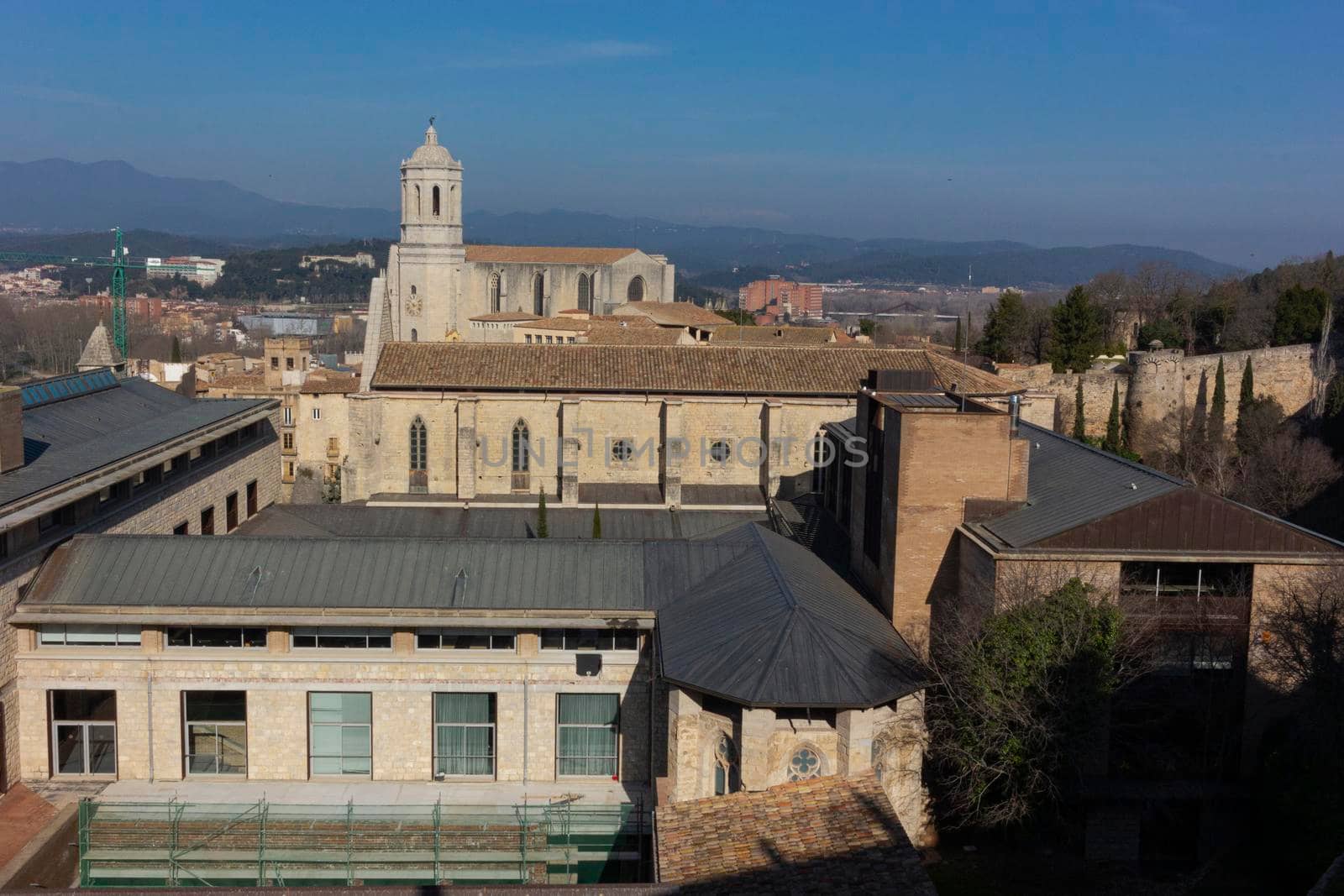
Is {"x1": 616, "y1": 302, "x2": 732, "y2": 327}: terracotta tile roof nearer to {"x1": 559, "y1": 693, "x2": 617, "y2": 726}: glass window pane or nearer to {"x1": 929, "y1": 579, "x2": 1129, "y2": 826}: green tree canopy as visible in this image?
{"x1": 559, "y1": 693, "x2": 617, "y2": 726}: glass window pane

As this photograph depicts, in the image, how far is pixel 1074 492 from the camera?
20.3m

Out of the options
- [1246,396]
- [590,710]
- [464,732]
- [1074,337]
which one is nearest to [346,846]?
[464,732]

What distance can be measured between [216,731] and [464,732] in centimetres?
397

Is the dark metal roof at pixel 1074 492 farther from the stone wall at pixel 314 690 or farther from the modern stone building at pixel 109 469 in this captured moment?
the modern stone building at pixel 109 469

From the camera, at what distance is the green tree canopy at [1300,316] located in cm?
5406

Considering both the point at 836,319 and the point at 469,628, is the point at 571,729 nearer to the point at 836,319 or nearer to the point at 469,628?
the point at 469,628

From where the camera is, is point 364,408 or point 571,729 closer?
point 571,729

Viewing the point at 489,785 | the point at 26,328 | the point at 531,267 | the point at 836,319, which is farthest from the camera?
the point at 836,319

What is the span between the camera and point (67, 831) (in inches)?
641

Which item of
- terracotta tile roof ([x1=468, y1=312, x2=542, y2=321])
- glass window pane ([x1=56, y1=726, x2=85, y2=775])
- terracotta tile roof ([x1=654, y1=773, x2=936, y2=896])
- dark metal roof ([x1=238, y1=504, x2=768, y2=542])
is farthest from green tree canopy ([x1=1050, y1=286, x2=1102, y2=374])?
glass window pane ([x1=56, y1=726, x2=85, y2=775])

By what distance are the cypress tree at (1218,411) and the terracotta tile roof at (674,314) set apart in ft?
97.4

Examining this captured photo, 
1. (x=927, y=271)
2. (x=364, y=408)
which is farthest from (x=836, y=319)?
(x=364, y=408)

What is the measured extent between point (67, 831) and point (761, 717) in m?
9.94

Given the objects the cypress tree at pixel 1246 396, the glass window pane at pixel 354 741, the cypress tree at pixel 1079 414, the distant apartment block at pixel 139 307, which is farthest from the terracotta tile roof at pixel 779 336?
the distant apartment block at pixel 139 307
